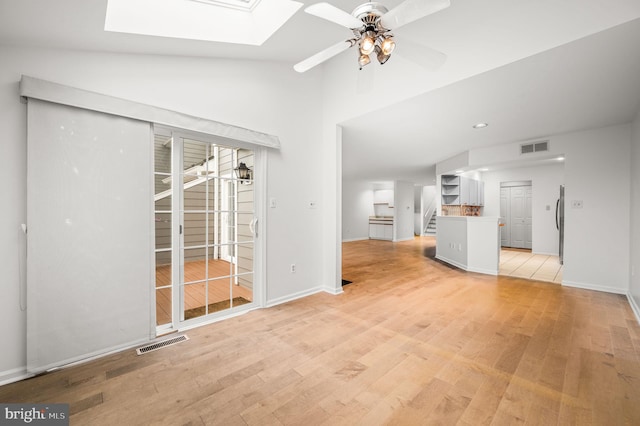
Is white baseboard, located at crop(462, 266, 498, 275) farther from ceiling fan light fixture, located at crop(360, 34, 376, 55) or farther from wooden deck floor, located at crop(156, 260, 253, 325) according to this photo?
ceiling fan light fixture, located at crop(360, 34, 376, 55)

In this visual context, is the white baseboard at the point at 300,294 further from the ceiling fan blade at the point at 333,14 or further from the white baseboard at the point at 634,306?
the white baseboard at the point at 634,306

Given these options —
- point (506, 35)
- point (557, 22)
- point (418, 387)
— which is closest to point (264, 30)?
point (506, 35)

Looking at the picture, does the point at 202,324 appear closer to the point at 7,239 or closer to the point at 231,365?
the point at 231,365

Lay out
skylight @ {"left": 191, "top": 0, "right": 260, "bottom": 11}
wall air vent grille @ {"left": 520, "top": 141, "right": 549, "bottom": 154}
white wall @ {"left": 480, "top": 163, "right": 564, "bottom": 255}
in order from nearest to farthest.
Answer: skylight @ {"left": 191, "top": 0, "right": 260, "bottom": 11} → wall air vent grille @ {"left": 520, "top": 141, "right": 549, "bottom": 154} → white wall @ {"left": 480, "top": 163, "right": 564, "bottom": 255}

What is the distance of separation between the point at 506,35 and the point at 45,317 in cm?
428

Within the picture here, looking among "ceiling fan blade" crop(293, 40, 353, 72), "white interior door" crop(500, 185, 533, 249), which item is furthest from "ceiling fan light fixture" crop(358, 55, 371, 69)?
"white interior door" crop(500, 185, 533, 249)

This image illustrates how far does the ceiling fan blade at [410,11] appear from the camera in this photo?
4.58 feet

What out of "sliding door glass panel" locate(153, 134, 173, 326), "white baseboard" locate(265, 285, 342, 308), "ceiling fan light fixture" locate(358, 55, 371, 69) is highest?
"ceiling fan light fixture" locate(358, 55, 371, 69)

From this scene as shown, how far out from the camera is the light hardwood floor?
4.97 feet

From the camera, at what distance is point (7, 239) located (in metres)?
1.81

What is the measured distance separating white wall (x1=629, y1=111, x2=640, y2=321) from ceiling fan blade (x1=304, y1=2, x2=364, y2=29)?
153 inches

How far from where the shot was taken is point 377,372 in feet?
6.25

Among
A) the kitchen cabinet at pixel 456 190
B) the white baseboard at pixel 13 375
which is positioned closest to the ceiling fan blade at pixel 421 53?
the white baseboard at pixel 13 375

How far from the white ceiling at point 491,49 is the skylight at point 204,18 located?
72 millimetres
